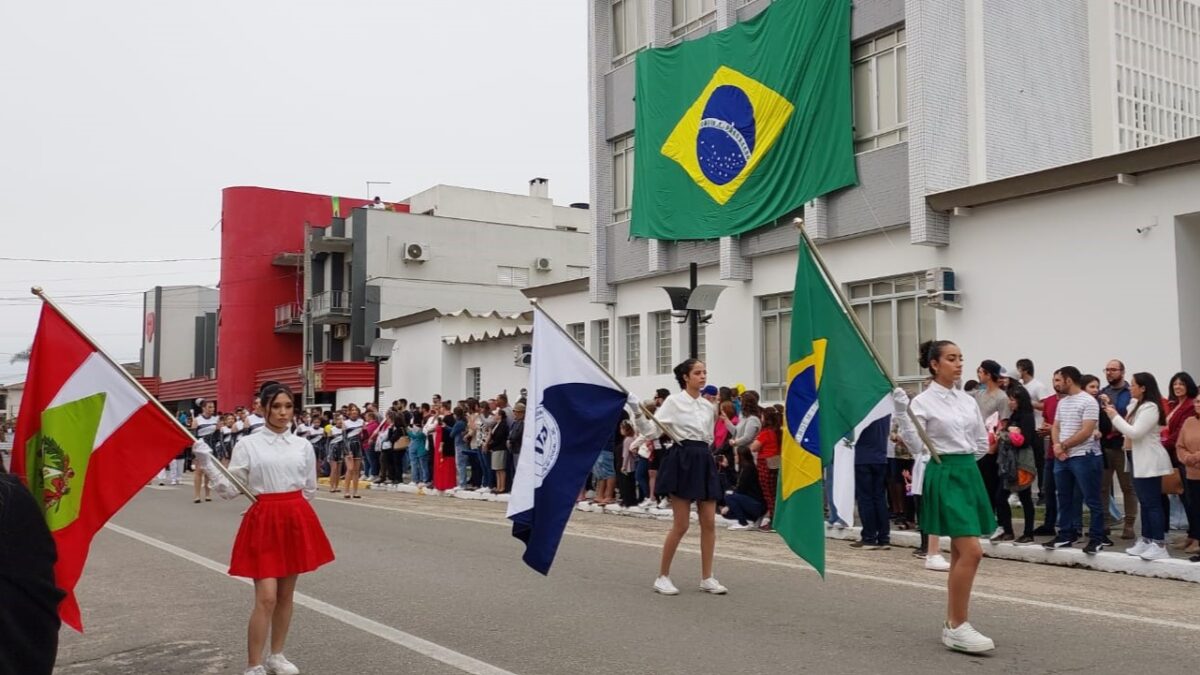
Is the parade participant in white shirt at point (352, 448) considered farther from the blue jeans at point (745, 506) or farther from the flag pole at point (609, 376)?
the flag pole at point (609, 376)

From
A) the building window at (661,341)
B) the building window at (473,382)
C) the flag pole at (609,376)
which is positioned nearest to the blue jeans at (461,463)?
the building window at (661,341)

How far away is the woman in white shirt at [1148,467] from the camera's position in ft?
36.7

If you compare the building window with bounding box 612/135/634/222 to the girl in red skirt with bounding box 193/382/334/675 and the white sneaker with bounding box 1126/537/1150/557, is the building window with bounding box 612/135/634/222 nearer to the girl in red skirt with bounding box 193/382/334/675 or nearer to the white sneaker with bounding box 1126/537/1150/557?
the white sneaker with bounding box 1126/537/1150/557

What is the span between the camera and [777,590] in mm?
9680

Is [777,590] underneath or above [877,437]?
underneath

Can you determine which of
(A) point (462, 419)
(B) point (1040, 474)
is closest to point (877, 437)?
(B) point (1040, 474)

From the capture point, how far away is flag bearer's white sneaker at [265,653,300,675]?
6.69 metres

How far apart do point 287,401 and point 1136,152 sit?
13.3 meters

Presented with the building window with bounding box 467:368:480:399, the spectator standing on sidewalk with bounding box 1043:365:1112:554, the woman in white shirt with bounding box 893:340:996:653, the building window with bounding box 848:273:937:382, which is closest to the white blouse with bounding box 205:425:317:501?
the woman in white shirt with bounding box 893:340:996:653

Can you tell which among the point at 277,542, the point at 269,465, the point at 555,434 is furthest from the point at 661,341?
the point at 277,542

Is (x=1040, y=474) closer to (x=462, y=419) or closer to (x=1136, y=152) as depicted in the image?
(x=1136, y=152)

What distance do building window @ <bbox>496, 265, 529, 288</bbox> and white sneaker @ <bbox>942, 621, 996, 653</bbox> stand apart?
1716 inches

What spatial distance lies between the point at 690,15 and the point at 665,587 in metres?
18.9

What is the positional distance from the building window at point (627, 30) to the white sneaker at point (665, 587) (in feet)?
63.1
